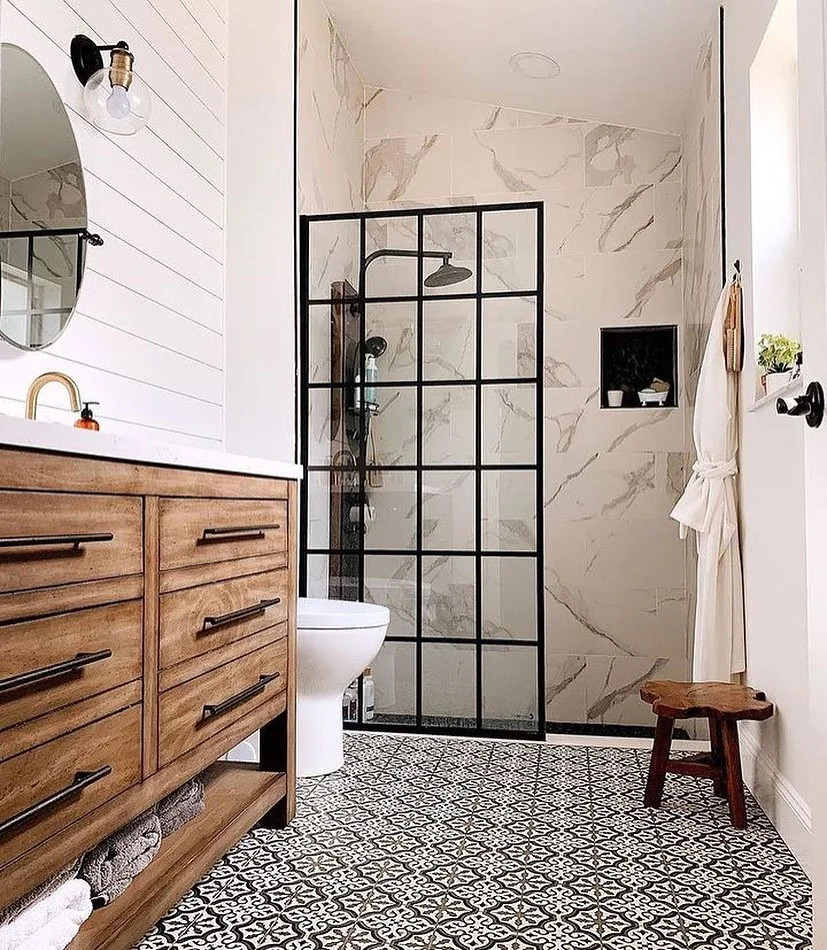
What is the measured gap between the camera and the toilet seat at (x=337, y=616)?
2760mm

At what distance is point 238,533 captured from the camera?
2.03 m

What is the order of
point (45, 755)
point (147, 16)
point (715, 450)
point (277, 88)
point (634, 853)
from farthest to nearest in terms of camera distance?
point (277, 88)
point (715, 450)
point (147, 16)
point (634, 853)
point (45, 755)

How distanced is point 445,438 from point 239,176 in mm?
1138

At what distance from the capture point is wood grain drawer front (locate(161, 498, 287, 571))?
172cm

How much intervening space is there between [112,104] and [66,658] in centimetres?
149

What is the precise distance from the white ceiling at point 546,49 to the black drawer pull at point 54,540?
111 inches

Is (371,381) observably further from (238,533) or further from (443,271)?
(238,533)

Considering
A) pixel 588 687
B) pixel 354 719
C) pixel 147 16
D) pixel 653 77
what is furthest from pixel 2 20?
pixel 588 687

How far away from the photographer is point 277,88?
327cm

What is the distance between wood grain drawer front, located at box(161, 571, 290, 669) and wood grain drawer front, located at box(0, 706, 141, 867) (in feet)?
0.58

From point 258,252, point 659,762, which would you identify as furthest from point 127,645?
point 258,252

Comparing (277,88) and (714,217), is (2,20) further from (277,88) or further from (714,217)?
(714,217)

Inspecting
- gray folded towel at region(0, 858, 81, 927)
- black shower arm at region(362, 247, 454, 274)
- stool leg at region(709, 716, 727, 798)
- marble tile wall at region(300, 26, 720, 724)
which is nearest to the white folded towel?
gray folded towel at region(0, 858, 81, 927)

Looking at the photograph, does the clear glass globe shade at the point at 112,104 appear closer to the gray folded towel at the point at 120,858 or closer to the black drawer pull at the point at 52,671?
the black drawer pull at the point at 52,671
